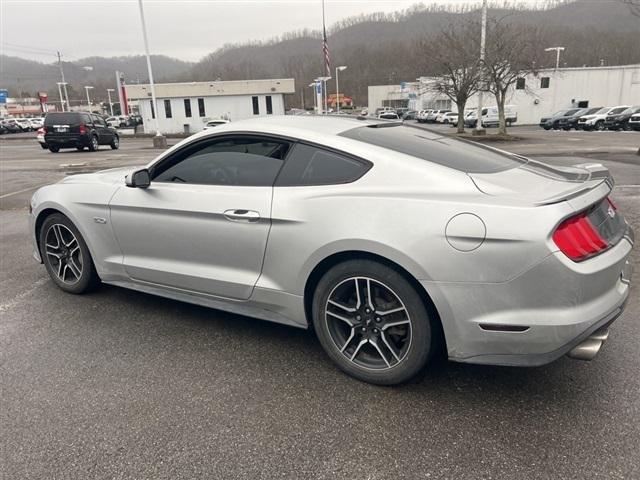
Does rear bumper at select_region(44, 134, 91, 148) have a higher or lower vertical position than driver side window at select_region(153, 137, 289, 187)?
lower

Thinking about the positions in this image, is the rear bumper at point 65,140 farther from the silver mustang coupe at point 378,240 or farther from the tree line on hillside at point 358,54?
the tree line on hillside at point 358,54

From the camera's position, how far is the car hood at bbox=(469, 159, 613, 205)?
8.43 feet

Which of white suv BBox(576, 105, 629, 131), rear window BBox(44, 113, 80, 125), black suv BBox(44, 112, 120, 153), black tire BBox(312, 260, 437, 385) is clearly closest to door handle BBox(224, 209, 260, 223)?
black tire BBox(312, 260, 437, 385)

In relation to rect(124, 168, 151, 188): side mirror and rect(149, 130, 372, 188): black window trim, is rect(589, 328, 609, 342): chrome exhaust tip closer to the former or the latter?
rect(149, 130, 372, 188): black window trim

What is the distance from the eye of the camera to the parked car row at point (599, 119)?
31703mm

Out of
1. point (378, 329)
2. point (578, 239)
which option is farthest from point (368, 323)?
point (578, 239)

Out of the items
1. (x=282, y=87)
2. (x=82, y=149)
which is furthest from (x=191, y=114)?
(x=82, y=149)

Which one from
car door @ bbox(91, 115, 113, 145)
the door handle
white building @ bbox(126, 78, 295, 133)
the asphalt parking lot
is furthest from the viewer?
white building @ bbox(126, 78, 295, 133)

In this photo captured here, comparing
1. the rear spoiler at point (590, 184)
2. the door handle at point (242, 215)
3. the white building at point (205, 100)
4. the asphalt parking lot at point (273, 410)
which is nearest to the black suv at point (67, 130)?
the asphalt parking lot at point (273, 410)

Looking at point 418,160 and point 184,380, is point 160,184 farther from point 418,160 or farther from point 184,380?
point 418,160

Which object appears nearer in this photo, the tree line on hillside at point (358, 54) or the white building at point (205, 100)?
the white building at point (205, 100)

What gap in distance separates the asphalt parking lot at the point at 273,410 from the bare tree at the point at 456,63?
26.6 m

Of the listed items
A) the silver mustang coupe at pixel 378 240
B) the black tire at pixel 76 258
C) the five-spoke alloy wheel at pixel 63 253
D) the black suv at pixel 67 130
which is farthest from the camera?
the black suv at pixel 67 130

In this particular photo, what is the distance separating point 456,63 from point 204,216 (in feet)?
92.4
